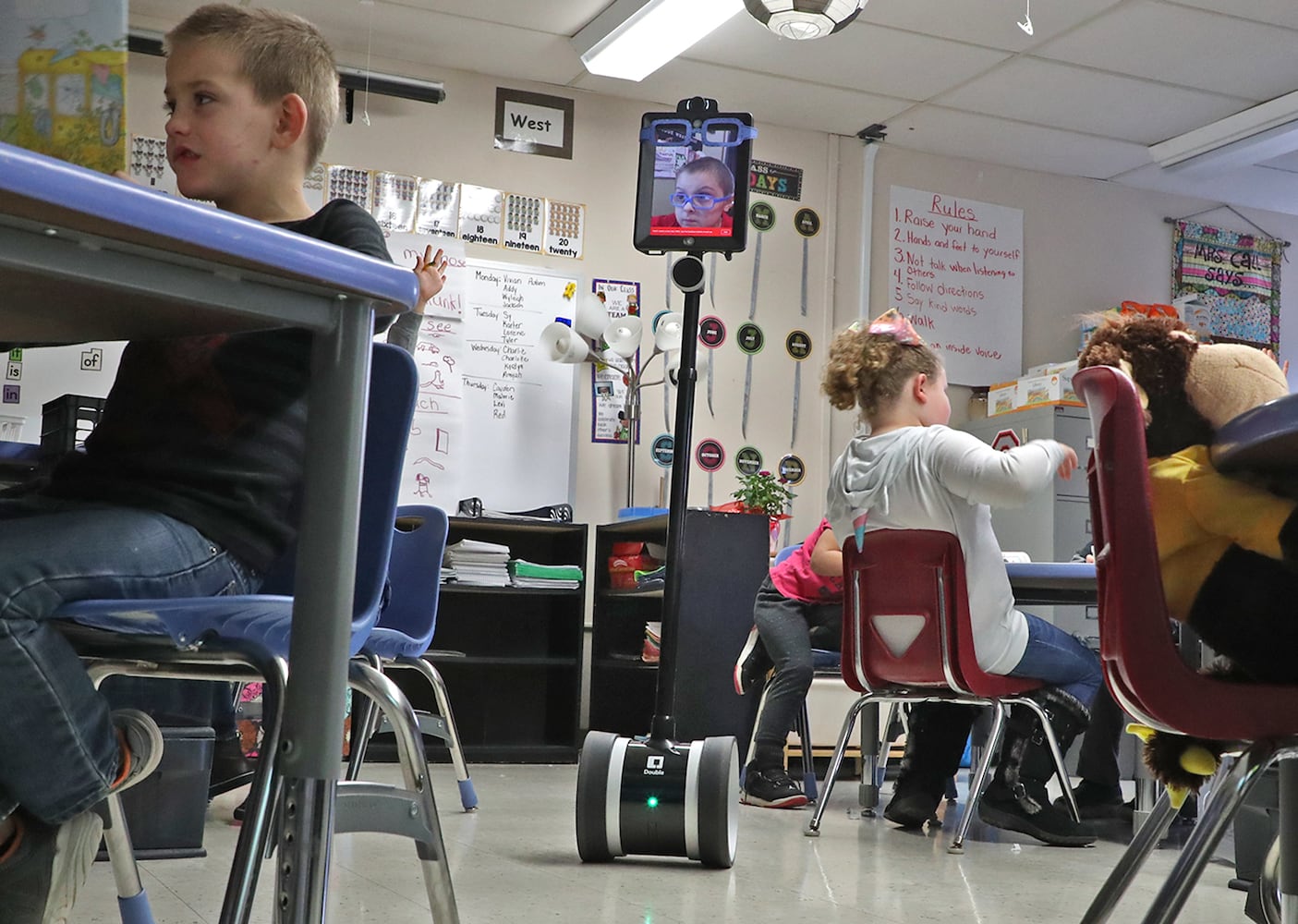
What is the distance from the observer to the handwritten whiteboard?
514cm

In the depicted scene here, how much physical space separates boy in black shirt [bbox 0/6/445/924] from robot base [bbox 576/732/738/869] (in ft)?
4.55

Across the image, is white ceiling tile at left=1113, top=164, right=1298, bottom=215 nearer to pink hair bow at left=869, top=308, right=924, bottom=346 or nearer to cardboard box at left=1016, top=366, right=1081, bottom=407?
cardboard box at left=1016, top=366, right=1081, bottom=407

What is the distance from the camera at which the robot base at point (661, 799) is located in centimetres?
242

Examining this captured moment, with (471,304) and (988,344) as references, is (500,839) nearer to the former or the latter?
(471,304)

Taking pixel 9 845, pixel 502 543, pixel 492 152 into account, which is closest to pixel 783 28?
pixel 492 152

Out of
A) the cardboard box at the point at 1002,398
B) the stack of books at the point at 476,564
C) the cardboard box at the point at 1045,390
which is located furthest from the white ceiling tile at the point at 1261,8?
the stack of books at the point at 476,564

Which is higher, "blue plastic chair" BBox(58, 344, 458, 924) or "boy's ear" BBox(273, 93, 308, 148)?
"boy's ear" BBox(273, 93, 308, 148)

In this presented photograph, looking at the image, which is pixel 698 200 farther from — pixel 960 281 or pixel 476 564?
pixel 960 281

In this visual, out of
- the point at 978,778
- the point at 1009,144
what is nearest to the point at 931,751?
the point at 978,778

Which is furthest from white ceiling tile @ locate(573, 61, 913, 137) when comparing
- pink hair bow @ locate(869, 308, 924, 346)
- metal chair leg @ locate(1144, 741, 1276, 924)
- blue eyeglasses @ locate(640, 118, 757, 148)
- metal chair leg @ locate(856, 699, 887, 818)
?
metal chair leg @ locate(1144, 741, 1276, 924)

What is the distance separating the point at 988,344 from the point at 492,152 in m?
2.40

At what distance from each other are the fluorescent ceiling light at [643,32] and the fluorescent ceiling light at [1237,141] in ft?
7.65

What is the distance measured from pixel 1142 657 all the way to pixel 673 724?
59.6 inches

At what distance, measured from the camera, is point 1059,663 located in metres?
2.89
